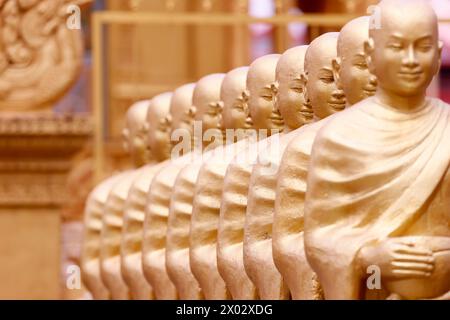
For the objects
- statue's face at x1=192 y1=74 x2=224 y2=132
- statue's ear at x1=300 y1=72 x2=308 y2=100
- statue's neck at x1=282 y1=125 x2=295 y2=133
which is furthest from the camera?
statue's face at x1=192 y1=74 x2=224 y2=132

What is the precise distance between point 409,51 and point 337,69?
3.07 ft

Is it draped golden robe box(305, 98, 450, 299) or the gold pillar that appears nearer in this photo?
draped golden robe box(305, 98, 450, 299)

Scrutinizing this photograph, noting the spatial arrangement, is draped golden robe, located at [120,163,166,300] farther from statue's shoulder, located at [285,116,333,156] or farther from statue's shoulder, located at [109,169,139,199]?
statue's shoulder, located at [285,116,333,156]

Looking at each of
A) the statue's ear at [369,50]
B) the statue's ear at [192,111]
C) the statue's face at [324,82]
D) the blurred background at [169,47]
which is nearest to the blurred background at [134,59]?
the blurred background at [169,47]

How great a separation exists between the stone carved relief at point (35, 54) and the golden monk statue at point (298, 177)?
21.7ft

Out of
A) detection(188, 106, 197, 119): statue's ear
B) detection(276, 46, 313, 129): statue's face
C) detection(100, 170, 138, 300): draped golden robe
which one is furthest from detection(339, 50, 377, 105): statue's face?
detection(100, 170, 138, 300): draped golden robe

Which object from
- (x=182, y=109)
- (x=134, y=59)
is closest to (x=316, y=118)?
(x=182, y=109)

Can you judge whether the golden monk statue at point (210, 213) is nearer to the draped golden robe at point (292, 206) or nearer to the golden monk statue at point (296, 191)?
the golden monk statue at point (296, 191)

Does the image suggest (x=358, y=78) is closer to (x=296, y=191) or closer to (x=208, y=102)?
(x=296, y=191)

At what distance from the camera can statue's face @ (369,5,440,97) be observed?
855cm

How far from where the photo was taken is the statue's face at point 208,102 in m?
12.0

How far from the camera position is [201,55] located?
1850cm
